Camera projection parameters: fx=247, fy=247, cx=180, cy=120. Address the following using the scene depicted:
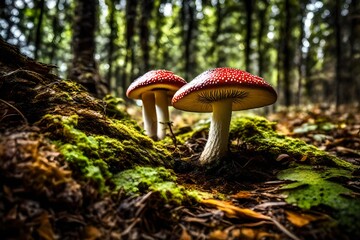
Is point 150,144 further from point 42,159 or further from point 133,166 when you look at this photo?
point 42,159

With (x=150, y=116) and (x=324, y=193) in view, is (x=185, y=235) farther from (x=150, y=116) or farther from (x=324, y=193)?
(x=150, y=116)

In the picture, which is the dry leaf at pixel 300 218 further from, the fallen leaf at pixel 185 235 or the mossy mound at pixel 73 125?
the mossy mound at pixel 73 125

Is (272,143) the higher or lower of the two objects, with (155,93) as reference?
lower

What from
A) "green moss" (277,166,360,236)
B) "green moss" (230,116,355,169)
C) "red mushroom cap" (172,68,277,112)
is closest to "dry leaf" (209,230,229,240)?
"green moss" (277,166,360,236)

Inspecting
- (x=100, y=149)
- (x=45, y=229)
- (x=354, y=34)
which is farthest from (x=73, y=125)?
(x=354, y=34)

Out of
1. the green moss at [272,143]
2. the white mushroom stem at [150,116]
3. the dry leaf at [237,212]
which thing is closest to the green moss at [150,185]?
the dry leaf at [237,212]

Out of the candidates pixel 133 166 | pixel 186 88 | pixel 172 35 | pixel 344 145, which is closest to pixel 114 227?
pixel 133 166

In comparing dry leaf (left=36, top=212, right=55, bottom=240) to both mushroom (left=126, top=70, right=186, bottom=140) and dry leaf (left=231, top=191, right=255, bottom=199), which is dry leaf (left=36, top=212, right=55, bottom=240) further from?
mushroom (left=126, top=70, right=186, bottom=140)

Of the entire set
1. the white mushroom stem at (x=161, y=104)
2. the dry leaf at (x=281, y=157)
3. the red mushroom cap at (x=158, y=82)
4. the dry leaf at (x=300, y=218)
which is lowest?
the dry leaf at (x=300, y=218)
